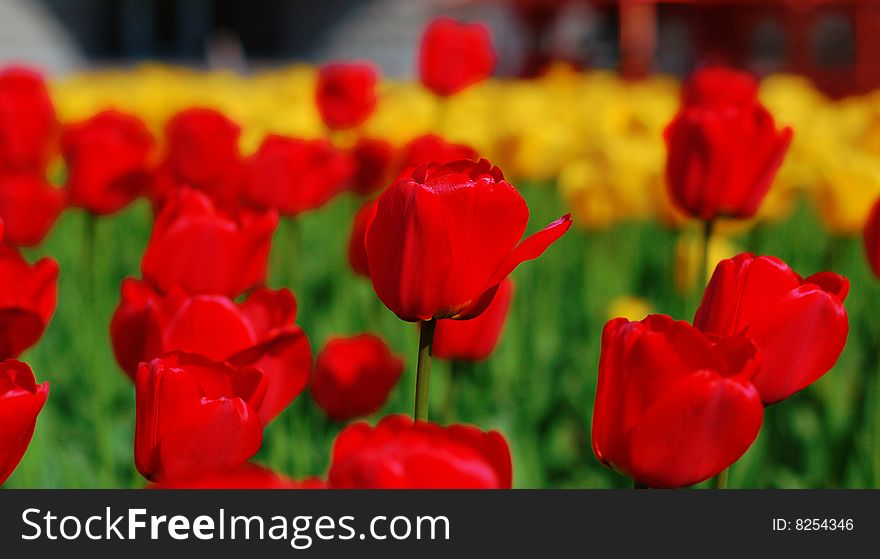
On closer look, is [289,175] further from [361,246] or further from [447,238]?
[447,238]

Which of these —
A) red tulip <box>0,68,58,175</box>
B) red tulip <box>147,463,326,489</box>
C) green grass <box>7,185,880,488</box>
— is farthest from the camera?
red tulip <box>0,68,58,175</box>

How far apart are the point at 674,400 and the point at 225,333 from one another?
26 cm

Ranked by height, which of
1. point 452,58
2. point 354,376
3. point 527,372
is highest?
point 452,58

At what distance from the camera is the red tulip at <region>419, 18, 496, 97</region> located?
2.02 m

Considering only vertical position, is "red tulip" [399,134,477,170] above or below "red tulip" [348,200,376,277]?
above

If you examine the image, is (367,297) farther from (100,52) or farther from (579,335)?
(100,52)

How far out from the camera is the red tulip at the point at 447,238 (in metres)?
0.57

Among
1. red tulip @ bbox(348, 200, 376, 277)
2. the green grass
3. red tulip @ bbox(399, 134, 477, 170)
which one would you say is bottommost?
the green grass

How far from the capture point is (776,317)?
23.6 inches

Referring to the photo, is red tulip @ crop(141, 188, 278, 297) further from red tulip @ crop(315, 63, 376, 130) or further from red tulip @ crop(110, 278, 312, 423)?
red tulip @ crop(315, 63, 376, 130)

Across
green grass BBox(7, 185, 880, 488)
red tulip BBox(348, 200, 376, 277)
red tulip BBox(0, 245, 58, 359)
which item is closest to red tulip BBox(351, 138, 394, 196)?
green grass BBox(7, 185, 880, 488)

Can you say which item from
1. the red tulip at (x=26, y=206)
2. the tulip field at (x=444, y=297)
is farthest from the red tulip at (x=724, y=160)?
the red tulip at (x=26, y=206)

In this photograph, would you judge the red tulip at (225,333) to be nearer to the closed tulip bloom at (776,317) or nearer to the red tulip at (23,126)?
the closed tulip bloom at (776,317)

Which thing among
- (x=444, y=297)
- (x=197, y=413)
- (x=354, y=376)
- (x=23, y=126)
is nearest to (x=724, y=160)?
(x=354, y=376)
